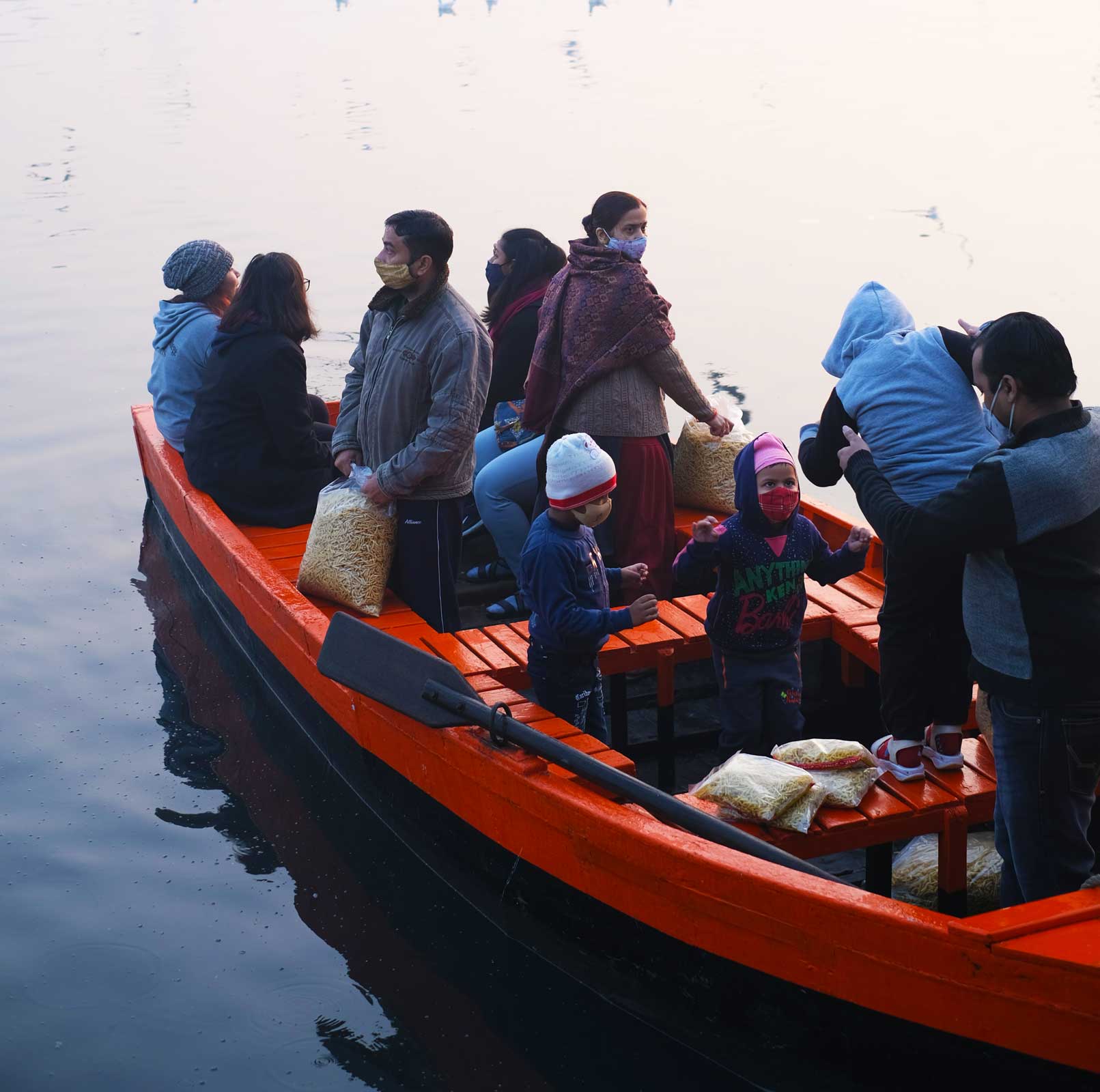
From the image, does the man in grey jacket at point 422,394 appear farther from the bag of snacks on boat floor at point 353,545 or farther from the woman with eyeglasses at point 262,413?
the woman with eyeglasses at point 262,413

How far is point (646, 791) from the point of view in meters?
3.79

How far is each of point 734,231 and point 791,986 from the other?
15.5 metres

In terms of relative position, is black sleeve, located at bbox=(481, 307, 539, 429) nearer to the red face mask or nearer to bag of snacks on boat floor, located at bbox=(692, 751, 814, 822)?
the red face mask

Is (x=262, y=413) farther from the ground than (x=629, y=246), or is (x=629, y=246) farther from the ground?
(x=629, y=246)

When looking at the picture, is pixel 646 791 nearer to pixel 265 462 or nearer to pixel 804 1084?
pixel 804 1084

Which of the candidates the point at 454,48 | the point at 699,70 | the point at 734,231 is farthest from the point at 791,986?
the point at 454,48

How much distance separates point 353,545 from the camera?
18.2 ft

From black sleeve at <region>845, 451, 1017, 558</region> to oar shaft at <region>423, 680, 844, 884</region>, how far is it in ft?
2.67

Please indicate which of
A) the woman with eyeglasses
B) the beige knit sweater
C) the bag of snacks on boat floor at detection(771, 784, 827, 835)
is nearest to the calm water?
the bag of snacks on boat floor at detection(771, 784, 827, 835)

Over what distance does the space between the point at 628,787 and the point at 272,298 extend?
3.33m

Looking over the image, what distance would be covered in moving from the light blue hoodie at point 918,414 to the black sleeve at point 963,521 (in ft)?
0.95

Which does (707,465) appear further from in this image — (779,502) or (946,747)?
(946,747)

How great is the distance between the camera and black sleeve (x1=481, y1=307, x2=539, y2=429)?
6.50 m

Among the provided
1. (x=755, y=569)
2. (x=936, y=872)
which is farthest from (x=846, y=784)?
(x=755, y=569)
